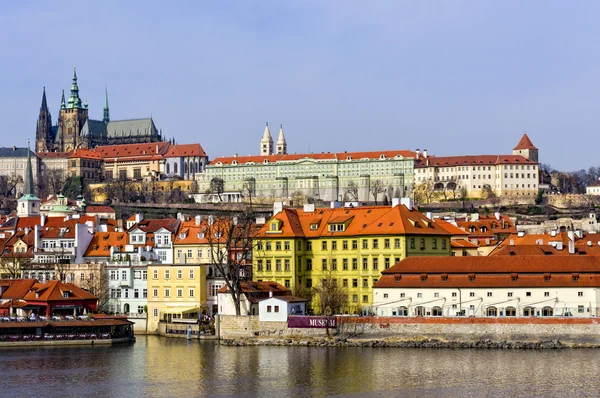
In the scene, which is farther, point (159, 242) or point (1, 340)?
point (159, 242)

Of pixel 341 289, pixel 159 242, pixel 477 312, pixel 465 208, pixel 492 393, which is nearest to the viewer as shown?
pixel 492 393

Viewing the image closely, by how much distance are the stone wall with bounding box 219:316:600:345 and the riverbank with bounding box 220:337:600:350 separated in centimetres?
25

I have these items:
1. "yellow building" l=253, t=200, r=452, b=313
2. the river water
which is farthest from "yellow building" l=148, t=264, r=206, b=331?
the river water

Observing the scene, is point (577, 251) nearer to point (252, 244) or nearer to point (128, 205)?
point (252, 244)

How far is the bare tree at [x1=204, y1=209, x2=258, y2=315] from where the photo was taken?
207 ft

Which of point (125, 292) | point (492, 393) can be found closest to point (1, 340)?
point (125, 292)

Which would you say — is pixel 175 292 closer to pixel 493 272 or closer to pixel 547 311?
pixel 493 272

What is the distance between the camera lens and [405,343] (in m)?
58.4

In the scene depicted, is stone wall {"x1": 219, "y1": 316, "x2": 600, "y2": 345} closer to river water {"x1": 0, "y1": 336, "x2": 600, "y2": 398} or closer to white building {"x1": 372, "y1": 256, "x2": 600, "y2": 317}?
river water {"x1": 0, "y1": 336, "x2": 600, "y2": 398}

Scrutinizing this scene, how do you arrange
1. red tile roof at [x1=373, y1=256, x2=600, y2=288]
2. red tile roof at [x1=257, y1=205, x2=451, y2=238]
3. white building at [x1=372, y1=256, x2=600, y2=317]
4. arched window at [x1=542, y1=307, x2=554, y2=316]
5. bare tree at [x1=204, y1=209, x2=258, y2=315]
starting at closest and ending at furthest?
1. white building at [x1=372, y1=256, x2=600, y2=317]
2. arched window at [x1=542, y1=307, x2=554, y2=316]
3. red tile roof at [x1=373, y1=256, x2=600, y2=288]
4. bare tree at [x1=204, y1=209, x2=258, y2=315]
5. red tile roof at [x1=257, y1=205, x2=451, y2=238]

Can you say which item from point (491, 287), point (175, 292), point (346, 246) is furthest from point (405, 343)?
point (175, 292)

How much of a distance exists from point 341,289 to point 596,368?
70.6 ft

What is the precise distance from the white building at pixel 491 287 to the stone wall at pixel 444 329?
2203 millimetres

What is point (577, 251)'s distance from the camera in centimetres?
7081
